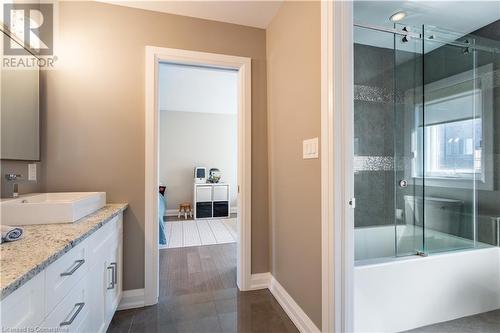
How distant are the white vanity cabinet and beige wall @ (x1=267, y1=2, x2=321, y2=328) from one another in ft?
4.09

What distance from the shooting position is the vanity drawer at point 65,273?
0.80 m

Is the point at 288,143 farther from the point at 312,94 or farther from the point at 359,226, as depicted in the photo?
the point at 359,226

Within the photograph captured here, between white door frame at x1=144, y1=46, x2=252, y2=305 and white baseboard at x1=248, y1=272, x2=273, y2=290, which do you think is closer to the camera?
white door frame at x1=144, y1=46, x2=252, y2=305

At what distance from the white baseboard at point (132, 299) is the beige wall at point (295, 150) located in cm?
113

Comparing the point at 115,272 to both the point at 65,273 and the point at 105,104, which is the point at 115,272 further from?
the point at 105,104

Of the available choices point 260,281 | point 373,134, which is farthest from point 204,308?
point 373,134

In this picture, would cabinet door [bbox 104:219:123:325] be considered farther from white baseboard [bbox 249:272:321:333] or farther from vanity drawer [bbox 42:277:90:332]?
white baseboard [bbox 249:272:321:333]

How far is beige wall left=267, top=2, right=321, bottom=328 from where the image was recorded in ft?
4.68

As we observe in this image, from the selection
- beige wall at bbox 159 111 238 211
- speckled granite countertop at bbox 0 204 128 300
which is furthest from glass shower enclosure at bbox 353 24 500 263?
beige wall at bbox 159 111 238 211

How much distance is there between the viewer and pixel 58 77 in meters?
1.73

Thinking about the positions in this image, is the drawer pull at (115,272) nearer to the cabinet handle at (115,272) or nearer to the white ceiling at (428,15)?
the cabinet handle at (115,272)

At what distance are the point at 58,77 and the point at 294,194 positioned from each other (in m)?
2.00

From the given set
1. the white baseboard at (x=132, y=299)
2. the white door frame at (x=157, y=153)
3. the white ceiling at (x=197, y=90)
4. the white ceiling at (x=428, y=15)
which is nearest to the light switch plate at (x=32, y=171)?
the white door frame at (x=157, y=153)

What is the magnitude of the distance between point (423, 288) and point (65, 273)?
2116 mm
